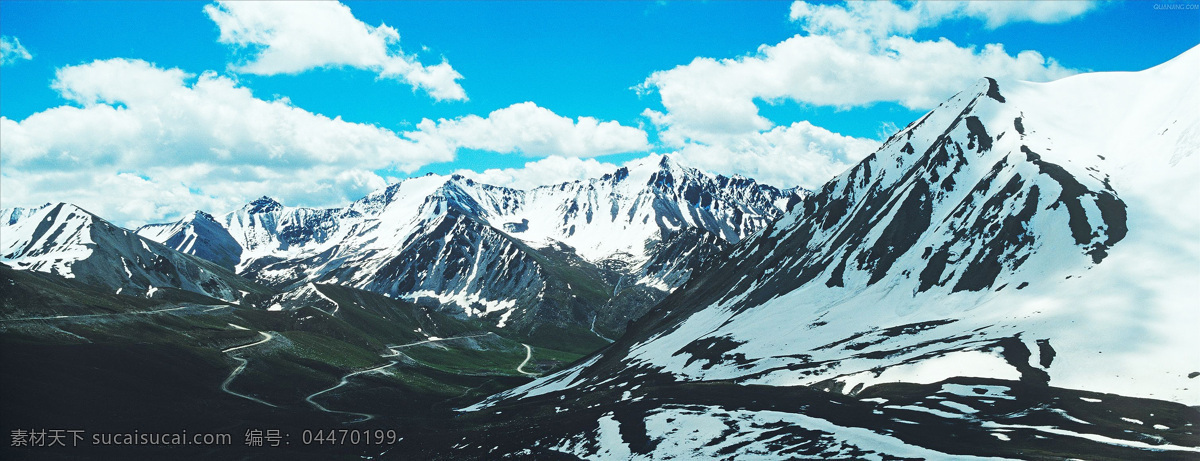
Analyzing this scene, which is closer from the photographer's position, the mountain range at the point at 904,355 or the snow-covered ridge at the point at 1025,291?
the mountain range at the point at 904,355

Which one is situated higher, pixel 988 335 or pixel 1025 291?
pixel 1025 291

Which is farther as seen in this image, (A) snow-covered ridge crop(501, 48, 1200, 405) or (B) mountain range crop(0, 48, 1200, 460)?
(A) snow-covered ridge crop(501, 48, 1200, 405)

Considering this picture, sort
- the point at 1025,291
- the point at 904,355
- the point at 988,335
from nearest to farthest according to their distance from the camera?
1. the point at 988,335
2. the point at 904,355
3. the point at 1025,291

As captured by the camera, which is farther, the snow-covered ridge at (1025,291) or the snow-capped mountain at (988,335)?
the snow-covered ridge at (1025,291)

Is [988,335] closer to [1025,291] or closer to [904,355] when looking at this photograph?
[904,355]

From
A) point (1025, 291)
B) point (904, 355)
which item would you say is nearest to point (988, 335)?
point (904, 355)

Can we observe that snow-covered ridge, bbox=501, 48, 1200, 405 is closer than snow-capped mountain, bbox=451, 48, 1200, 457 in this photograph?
No

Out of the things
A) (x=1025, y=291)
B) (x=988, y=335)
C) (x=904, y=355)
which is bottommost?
(x=904, y=355)

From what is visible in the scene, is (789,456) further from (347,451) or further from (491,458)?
(347,451)
